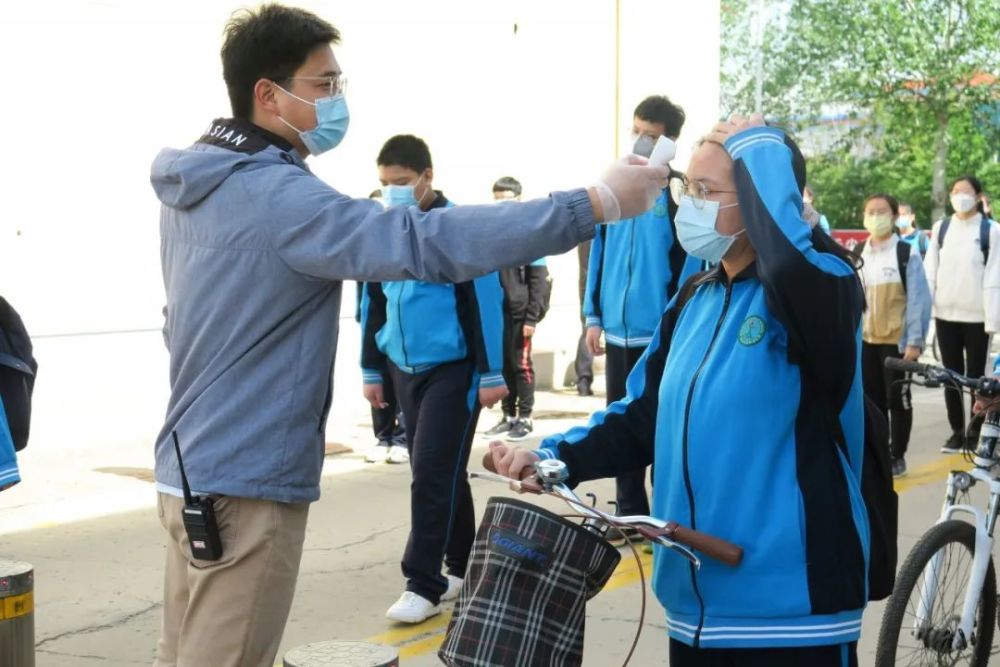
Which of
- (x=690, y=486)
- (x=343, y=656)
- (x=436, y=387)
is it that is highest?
(x=690, y=486)

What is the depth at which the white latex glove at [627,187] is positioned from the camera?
2.97 metres

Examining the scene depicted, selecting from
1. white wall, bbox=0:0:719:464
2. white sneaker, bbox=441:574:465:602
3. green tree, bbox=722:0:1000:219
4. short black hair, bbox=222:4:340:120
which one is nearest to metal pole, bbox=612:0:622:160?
white wall, bbox=0:0:719:464

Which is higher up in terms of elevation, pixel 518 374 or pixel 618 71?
pixel 618 71

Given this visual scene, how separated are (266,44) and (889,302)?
6860 mm

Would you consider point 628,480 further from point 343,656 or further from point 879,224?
point 343,656

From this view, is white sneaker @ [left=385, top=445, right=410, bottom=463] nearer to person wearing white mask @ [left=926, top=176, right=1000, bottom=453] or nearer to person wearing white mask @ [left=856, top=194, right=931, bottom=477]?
person wearing white mask @ [left=856, top=194, right=931, bottom=477]

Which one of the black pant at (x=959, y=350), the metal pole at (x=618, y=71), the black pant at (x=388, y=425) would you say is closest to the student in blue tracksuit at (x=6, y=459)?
the black pant at (x=388, y=425)

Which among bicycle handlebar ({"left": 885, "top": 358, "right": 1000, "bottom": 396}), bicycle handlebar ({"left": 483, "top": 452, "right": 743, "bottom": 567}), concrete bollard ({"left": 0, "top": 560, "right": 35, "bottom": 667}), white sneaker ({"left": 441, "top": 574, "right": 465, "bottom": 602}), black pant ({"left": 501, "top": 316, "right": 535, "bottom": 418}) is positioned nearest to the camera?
bicycle handlebar ({"left": 483, "top": 452, "right": 743, "bottom": 567})

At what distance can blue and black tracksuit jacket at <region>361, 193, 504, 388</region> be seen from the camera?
604cm

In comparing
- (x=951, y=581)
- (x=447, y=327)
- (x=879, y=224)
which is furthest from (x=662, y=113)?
(x=879, y=224)

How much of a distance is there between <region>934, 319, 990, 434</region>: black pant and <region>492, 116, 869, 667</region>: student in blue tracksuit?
26.5 ft

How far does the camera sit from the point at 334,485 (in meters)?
9.38

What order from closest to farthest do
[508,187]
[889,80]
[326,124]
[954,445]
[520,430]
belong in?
[326,124]
[954,445]
[520,430]
[508,187]
[889,80]

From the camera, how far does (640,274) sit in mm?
7008
